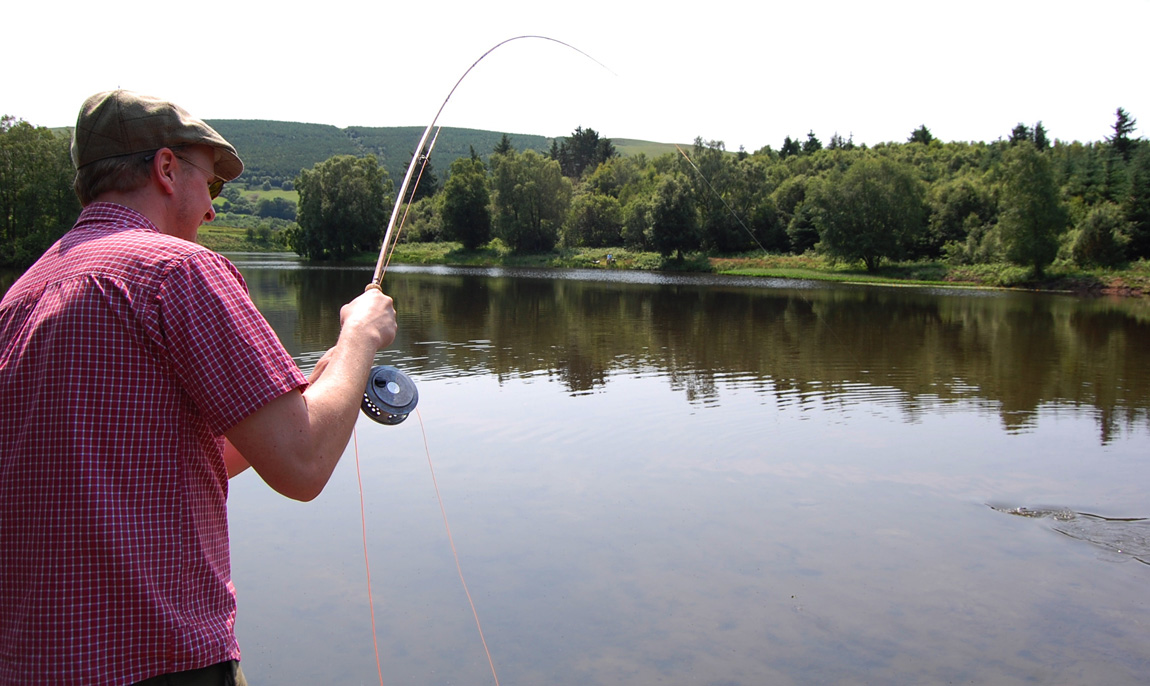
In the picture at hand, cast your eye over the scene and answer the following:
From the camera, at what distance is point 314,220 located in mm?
71375

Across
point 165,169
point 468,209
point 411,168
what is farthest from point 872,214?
point 165,169

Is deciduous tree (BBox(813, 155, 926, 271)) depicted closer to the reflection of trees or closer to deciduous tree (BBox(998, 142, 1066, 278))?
deciduous tree (BBox(998, 142, 1066, 278))

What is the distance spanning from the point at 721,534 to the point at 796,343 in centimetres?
1417

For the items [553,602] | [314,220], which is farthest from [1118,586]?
[314,220]

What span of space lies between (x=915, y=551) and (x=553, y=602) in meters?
3.35

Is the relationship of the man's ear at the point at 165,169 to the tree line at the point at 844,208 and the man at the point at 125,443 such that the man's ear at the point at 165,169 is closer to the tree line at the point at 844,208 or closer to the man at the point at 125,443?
the man at the point at 125,443

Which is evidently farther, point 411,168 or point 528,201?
point 528,201

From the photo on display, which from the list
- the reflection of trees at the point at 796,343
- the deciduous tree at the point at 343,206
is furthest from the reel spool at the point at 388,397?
the deciduous tree at the point at 343,206

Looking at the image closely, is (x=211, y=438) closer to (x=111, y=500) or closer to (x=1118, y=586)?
(x=111, y=500)

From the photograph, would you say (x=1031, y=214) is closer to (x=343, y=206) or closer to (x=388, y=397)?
(x=343, y=206)

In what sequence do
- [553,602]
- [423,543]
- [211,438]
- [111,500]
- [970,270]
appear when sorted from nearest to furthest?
1. [111,500]
2. [211,438]
3. [553,602]
4. [423,543]
5. [970,270]

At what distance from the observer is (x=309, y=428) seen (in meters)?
1.65

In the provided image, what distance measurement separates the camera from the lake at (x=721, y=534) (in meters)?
5.68

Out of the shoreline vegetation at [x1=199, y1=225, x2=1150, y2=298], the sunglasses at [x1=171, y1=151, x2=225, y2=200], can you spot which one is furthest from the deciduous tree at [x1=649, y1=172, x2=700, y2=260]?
the sunglasses at [x1=171, y1=151, x2=225, y2=200]
